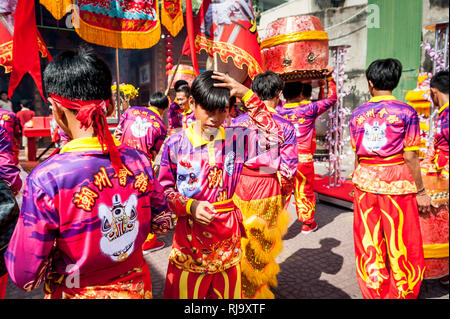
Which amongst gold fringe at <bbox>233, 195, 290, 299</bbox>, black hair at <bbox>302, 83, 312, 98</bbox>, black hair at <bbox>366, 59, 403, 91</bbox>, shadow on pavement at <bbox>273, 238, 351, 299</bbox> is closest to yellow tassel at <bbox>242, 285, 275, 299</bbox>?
gold fringe at <bbox>233, 195, 290, 299</bbox>

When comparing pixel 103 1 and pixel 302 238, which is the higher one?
pixel 103 1

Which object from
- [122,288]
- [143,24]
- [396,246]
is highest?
[143,24]

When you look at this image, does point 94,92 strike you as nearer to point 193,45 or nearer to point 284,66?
point 193,45

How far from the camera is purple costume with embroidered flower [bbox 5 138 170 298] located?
1120mm

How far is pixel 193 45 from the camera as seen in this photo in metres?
2.78

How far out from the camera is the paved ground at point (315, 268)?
307 cm

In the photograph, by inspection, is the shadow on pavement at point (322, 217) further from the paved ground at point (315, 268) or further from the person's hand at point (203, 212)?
the person's hand at point (203, 212)

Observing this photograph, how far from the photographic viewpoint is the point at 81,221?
1186 millimetres

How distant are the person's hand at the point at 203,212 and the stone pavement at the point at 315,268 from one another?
1732 millimetres

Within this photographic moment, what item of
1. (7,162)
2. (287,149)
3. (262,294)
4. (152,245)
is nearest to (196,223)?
(262,294)

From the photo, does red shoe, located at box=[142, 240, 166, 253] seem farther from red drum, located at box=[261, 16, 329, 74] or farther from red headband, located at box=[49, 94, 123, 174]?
red headband, located at box=[49, 94, 123, 174]

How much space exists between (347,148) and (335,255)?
7517 mm

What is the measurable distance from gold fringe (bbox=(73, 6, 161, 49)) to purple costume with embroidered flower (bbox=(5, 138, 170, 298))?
195cm

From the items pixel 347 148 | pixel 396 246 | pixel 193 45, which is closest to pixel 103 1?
pixel 193 45
